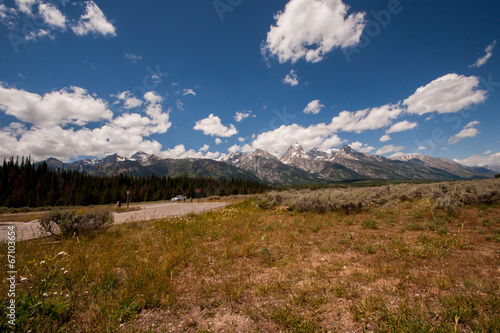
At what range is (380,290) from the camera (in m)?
4.11

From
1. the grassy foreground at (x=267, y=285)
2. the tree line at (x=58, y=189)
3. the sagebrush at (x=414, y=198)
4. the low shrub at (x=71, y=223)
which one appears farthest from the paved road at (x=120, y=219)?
the tree line at (x=58, y=189)

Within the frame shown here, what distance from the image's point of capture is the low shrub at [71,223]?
27.4ft

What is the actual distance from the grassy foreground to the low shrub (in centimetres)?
64

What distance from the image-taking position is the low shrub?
8.36m

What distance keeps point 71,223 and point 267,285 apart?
374 inches

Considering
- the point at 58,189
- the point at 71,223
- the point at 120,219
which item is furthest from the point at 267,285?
the point at 58,189

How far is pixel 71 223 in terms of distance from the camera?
852cm

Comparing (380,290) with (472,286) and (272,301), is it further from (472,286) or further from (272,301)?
(272,301)

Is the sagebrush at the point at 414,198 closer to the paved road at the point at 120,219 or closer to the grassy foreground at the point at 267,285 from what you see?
the grassy foreground at the point at 267,285

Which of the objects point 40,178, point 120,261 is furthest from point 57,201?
point 120,261

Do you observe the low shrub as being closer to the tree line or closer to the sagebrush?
the sagebrush

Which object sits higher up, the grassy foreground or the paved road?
the paved road

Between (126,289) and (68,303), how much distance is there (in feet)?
3.09

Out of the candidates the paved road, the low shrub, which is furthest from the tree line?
the low shrub
